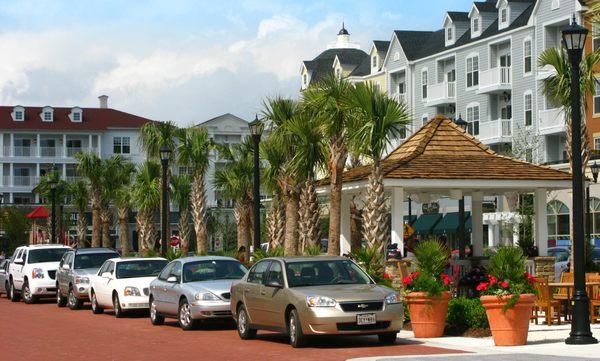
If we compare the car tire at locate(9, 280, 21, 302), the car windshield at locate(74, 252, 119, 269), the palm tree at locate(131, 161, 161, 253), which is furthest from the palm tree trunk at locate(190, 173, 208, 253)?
the car windshield at locate(74, 252, 119, 269)

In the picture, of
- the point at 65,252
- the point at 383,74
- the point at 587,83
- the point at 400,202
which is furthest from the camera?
the point at 383,74

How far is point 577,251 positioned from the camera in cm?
1833

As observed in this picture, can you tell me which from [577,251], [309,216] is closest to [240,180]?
[309,216]

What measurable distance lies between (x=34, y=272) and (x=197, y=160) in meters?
19.8

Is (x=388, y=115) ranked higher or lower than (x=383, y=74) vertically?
lower

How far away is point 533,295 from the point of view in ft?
61.4

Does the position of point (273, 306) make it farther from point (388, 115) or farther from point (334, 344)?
point (388, 115)

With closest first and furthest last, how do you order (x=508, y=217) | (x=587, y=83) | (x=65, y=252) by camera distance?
(x=587, y=83)
(x=65, y=252)
(x=508, y=217)

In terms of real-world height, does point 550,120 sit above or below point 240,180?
above

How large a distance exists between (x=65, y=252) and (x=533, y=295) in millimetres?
20867

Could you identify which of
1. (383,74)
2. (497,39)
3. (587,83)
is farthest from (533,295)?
(383,74)

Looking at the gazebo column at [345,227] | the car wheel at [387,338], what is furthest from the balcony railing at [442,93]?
the car wheel at [387,338]

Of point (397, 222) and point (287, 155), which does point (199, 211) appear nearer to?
point (287, 155)

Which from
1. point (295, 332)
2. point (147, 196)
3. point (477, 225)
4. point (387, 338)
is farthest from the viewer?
point (147, 196)
